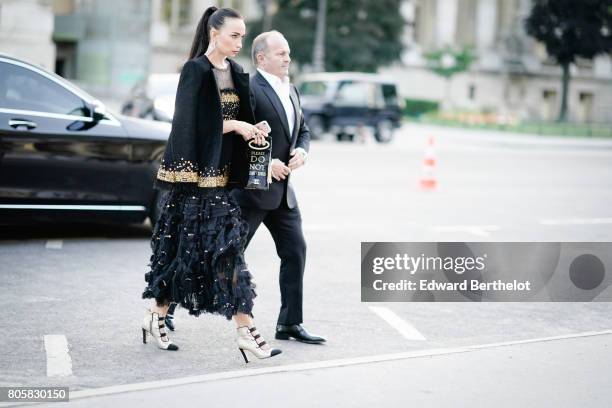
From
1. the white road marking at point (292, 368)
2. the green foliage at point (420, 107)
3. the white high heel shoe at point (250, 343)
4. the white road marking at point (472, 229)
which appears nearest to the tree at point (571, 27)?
the green foliage at point (420, 107)

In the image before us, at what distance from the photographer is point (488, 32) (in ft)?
231

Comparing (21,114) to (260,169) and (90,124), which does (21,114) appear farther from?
(260,169)

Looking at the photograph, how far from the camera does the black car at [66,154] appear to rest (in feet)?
31.3

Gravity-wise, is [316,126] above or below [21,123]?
below

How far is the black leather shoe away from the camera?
6.55m

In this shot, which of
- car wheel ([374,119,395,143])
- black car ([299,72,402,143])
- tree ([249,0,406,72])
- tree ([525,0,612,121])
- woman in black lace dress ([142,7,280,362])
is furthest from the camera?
tree ([525,0,612,121])

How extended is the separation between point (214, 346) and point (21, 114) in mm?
4046

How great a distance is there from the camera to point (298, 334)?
21.5 feet

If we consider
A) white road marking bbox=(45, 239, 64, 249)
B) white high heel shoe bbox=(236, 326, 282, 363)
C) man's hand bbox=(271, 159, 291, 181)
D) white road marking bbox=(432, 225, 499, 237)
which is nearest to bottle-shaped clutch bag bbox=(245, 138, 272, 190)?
man's hand bbox=(271, 159, 291, 181)

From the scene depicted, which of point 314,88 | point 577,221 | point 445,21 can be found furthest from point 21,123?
point 445,21

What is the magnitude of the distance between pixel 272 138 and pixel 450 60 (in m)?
55.8

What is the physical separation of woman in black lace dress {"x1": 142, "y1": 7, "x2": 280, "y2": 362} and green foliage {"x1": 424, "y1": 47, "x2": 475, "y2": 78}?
181ft

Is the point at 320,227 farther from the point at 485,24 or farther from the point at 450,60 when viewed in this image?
the point at 485,24

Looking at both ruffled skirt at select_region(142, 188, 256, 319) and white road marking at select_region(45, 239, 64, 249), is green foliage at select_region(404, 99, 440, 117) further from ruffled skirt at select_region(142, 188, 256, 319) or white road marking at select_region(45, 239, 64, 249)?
ruffled skirt at select_region(142, 188, 256, 319)
